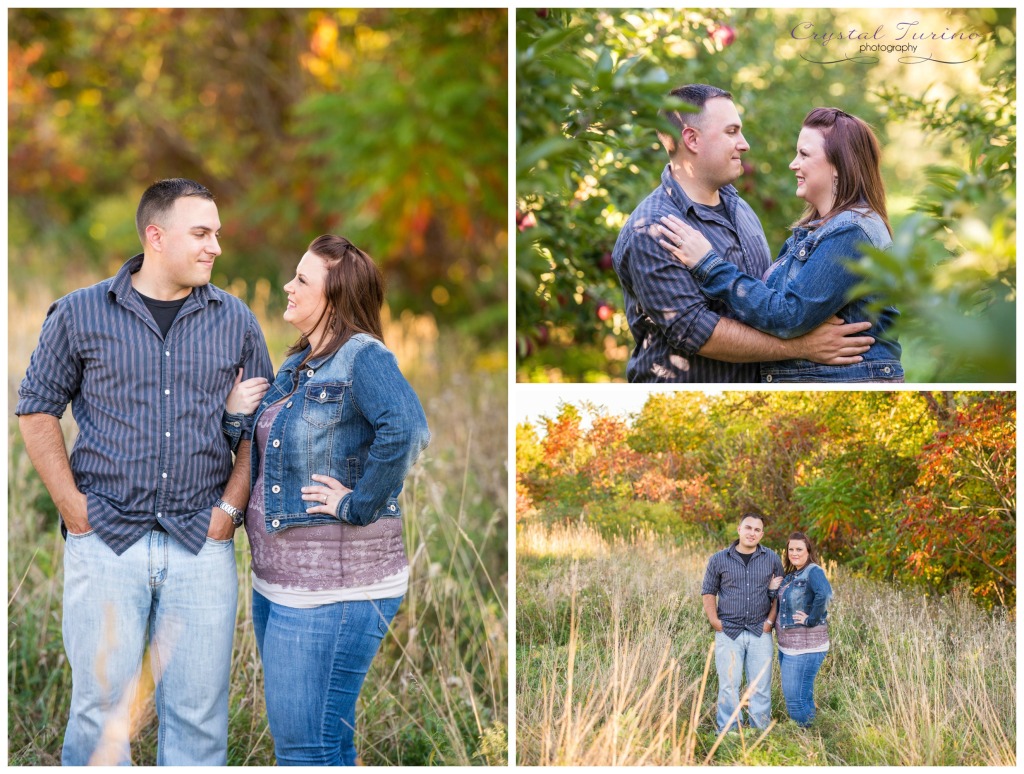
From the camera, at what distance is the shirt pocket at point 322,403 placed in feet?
8.13

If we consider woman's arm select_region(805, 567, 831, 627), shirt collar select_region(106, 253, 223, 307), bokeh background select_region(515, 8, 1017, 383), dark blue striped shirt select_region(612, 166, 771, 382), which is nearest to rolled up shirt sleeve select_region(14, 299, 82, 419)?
shirt collar select_region(106, 253, 223, 307)

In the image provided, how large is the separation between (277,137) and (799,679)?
1019cm

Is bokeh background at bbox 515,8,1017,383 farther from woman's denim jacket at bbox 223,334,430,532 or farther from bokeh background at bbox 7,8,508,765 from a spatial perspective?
bokeh background at bbox 7,8,508,765

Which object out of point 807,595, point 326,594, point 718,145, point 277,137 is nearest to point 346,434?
point 326,594

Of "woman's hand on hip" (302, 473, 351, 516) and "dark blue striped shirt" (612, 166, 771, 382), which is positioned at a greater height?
"dark blue striped shirt" (612, 166, 771, 382)

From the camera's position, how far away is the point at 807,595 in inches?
111

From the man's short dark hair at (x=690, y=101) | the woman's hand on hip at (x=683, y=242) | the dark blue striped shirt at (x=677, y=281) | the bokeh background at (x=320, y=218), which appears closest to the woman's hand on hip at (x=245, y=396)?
the bokeh background at (x=320, y=218)

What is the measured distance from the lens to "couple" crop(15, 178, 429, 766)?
2.49 meters

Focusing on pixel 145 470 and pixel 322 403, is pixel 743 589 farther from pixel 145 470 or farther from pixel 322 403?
pixel 145 470

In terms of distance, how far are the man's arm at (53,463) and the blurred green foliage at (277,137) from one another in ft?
19.6

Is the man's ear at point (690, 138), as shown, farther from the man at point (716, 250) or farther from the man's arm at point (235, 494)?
the man's arm at point (235, 494)

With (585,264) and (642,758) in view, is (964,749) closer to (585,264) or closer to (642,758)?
(642,758)

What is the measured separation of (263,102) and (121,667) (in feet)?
32.6

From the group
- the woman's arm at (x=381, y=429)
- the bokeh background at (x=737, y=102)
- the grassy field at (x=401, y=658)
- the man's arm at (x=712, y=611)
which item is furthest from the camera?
the grassy field at (x=401, y=658)
